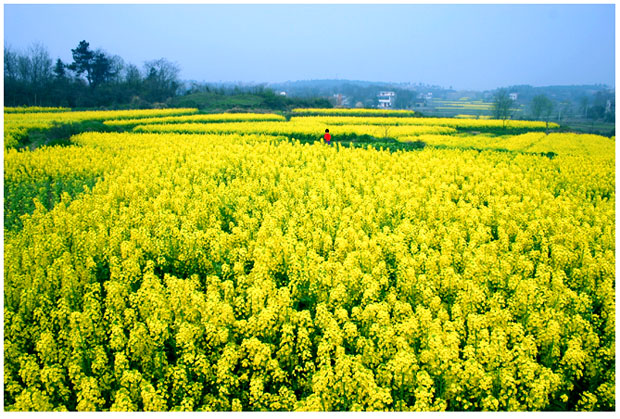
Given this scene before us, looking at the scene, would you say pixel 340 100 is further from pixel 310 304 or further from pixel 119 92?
pixel 310 304

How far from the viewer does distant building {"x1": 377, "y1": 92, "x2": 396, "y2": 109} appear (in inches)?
5048

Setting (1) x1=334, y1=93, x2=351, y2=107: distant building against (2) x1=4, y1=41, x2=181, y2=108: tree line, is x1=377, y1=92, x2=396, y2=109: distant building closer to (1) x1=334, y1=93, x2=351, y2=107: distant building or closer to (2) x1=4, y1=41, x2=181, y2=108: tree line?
(1) x1=334, y1=93, x2=351, y2=107: distant building

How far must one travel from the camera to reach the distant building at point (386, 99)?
128212 mm

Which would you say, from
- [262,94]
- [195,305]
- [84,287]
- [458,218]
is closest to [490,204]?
[458,218]

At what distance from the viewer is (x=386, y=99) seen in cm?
14238

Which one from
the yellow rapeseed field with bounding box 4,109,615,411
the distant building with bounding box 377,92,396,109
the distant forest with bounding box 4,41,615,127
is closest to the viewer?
the yellow rapeseed field with bounding box 4,109,615,411

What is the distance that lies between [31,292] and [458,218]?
34.6 ft

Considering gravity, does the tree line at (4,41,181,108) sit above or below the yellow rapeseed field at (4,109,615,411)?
above

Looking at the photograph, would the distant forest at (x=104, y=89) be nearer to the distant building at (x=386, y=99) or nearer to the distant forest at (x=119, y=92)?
the distant forest at (x=119, y=92)

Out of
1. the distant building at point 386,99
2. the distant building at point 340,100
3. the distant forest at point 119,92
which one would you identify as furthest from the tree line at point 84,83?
the distant building at point 386,99

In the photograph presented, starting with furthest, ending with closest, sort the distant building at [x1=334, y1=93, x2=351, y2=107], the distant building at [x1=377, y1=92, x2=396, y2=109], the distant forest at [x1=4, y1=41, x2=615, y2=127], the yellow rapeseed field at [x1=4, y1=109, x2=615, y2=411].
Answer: the distant building at [x1=377, y1=92, x2=396, y2=109] → the distant building at [x1=334, y1=93, x2=351, y2=107] → the distant forest at [x1=4, y1=41, x2=615, y2=127] → the yellow rapeseed field at [x1=4, y1=109, x2=615, y2=411]

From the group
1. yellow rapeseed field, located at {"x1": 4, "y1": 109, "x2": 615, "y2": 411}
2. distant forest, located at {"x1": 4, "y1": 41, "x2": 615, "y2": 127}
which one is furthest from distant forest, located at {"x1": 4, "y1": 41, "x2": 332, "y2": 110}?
yellow rapeseed field, located at {"x1": 4, "y1": 109, "x2": 615, "y2": 411}

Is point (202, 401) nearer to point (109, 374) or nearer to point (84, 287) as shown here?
point (109, 374)

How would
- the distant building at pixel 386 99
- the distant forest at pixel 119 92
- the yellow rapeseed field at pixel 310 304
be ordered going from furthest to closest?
1. the distant building at pixel 386 99
2. the distant forest at pixel 119 92
3. the yellow rapeseed field at pixel 310 304
